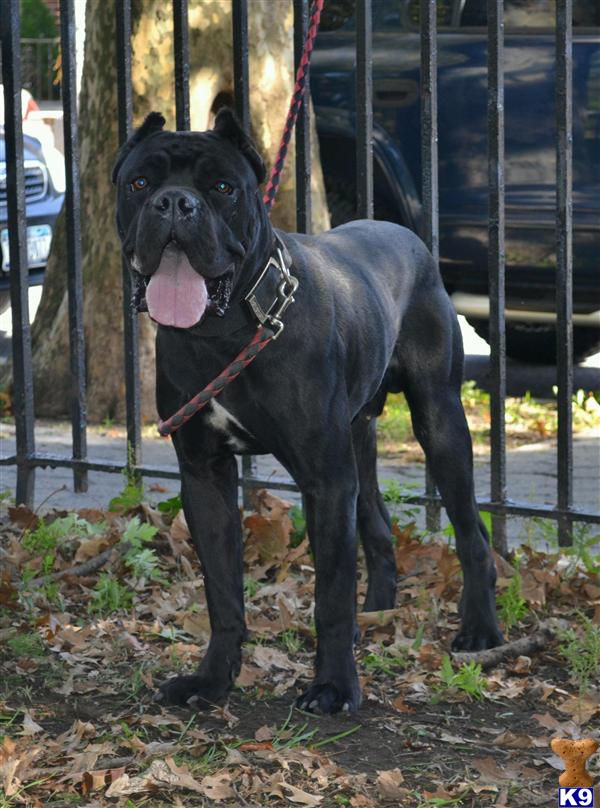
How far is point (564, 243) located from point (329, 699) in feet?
5.73

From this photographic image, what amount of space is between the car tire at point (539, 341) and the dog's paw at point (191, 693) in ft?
16.6

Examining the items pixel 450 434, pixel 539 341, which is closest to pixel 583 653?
pixel 450 434

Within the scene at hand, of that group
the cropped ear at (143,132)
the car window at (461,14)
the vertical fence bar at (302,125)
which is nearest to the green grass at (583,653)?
the vertical fence bar at (302,125)

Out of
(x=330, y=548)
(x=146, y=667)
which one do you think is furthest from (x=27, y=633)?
(x=330, y=548)

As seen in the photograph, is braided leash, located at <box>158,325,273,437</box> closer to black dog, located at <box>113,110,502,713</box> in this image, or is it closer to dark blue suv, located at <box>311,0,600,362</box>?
black dog, located at <box>113,110,502,713</box>

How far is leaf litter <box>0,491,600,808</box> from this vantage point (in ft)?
10.3

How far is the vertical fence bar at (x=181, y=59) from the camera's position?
4.81 m

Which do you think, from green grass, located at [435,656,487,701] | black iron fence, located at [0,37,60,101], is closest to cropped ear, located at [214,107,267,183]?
green grass, located at [435,656,487,701]

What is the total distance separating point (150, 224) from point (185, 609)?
160 centimetres

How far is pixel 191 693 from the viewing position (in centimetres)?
366

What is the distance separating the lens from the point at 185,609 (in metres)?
4.41

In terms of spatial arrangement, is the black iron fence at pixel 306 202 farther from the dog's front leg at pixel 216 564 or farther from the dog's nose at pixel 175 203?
the dog's nose at pixel 175 203

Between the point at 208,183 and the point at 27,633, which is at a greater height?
the point at 208,183

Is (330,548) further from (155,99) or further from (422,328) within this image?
(155,99)
